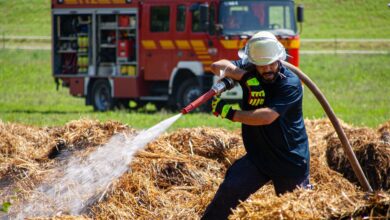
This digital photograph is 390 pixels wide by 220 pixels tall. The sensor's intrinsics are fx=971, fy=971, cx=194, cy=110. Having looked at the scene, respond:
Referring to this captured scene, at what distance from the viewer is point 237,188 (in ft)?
26.5

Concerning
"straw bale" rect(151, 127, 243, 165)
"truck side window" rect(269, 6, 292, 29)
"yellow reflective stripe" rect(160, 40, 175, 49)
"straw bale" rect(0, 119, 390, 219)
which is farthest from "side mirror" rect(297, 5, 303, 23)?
"straw bale" rect(151, 127, 243, 165)

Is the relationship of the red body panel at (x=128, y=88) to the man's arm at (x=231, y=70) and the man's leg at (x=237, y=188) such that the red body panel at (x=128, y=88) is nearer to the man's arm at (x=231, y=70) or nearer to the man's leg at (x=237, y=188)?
the man's arm at (x=231, y=70)

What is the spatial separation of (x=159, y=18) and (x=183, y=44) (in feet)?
4.04

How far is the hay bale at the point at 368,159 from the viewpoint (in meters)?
11.7

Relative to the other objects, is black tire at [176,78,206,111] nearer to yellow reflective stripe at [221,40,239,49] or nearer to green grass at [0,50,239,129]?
green grass at [0,50,239,129]

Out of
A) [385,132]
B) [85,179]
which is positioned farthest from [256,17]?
[85,179]

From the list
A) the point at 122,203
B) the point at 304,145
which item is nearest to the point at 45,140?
the point at 122,203

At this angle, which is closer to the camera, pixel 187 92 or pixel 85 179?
pixel 85 179

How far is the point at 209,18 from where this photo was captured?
77.2 feet

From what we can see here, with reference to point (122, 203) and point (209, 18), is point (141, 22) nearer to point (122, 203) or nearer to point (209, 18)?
point (209, 18)

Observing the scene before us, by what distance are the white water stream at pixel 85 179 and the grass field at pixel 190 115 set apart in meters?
6.82

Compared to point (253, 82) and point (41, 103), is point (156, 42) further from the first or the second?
point (253, 82)

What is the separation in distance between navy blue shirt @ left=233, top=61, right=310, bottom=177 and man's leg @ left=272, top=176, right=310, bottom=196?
43 mm

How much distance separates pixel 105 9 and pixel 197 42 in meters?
3.25
